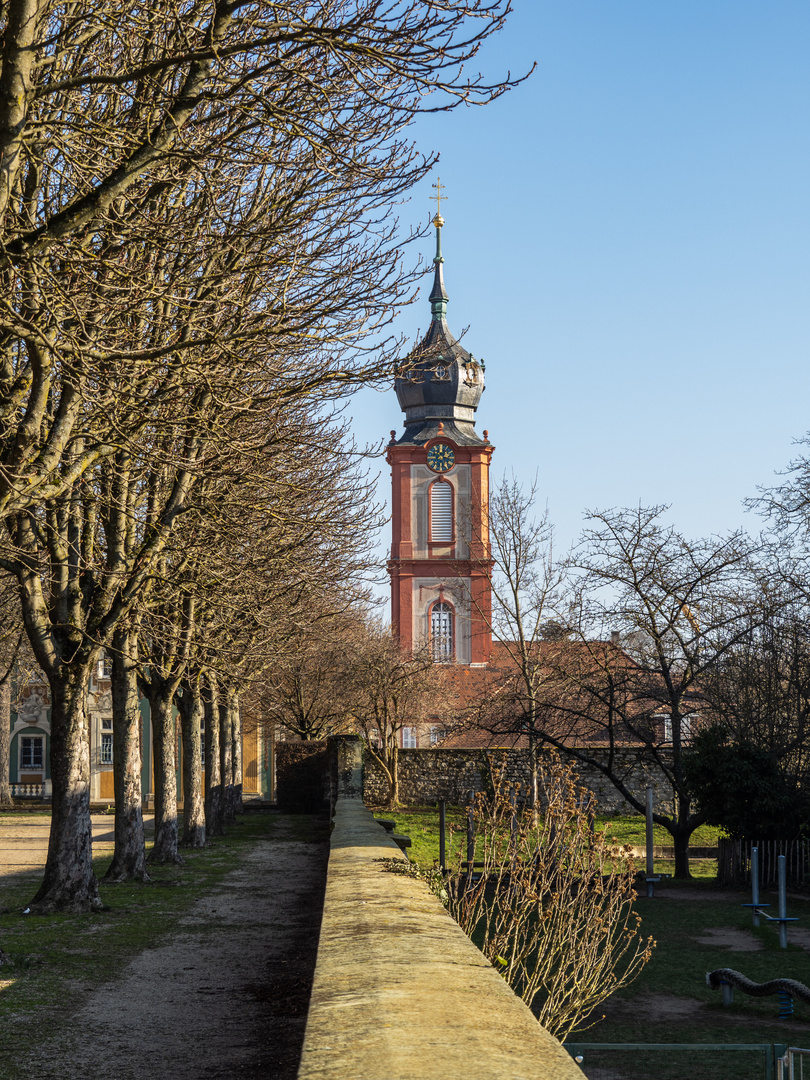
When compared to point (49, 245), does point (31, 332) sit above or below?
below

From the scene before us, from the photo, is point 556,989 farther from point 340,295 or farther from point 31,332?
point 340,295

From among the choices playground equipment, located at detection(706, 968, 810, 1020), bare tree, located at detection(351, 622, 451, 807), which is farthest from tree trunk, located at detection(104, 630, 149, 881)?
bare tree, located at detection(351, 622, 451, 807)

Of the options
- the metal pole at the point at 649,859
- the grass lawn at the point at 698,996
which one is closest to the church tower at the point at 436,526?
the metal pole at the point at 649,859

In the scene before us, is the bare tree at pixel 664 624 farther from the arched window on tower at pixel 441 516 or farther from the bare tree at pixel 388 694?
the arched window on tower at pixel 441 516

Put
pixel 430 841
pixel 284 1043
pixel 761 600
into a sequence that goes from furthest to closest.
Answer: pixel 430 841 < pixel 761 600 < pixel 284 1043

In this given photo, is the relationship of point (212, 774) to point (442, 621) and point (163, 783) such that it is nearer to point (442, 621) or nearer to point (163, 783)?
point (163, 783)

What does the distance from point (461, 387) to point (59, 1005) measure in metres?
61.7

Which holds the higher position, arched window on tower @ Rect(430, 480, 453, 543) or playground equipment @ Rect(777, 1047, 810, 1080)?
arched window on tower @ Rect(430, 480, 453, 543)

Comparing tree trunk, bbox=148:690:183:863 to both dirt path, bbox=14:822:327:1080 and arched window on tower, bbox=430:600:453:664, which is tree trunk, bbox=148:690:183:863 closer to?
dirt path, bbox=14:822:327:1080

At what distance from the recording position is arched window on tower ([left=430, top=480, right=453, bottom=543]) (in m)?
63.9

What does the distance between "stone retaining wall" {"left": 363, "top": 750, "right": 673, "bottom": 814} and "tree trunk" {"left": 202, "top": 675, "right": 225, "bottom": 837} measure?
984cm

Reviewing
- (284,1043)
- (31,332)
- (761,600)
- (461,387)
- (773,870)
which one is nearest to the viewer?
(284,1043)

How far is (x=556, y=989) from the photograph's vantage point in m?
7.08

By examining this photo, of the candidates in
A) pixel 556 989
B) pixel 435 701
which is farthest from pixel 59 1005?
pixel 435 701
